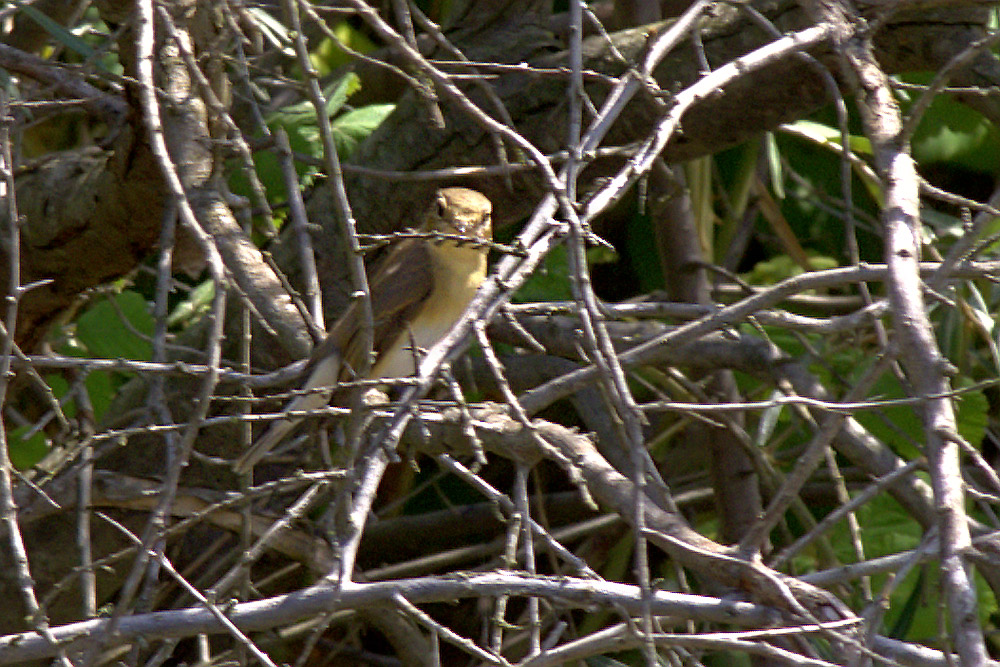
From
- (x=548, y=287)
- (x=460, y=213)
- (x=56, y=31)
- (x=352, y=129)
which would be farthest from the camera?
(x=548, y=287)

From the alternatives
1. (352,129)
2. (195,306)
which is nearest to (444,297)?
(352,129)

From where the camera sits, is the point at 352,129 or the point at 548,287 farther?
the point at 548,287

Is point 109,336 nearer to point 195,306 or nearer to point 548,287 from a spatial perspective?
point 195,306

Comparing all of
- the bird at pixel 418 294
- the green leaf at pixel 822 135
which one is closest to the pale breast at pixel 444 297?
the bird at pixel 418 294

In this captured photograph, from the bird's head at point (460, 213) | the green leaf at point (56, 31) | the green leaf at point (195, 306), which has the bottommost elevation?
the green leaf at point (195, 306)

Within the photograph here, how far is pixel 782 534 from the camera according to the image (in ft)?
13.5

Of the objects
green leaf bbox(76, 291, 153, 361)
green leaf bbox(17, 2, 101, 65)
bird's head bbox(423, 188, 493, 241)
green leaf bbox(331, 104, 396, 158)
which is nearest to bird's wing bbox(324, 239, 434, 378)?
bird's head bbox(423, 188, 493, 241)

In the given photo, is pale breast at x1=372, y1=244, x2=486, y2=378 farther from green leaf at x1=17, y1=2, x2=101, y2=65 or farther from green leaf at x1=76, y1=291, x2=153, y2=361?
green leaf at x1=17, y1=2, x2=101, y2=65

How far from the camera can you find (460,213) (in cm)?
364

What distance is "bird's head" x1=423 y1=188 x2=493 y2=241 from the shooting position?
3631mm

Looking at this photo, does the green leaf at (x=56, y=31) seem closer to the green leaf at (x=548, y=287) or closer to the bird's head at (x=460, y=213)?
the bird's head at (x=460, y=213)

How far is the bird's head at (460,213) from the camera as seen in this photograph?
3.63 metres

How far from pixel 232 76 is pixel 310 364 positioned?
4.29ft

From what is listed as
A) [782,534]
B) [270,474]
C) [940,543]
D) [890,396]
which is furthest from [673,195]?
[940,543]
